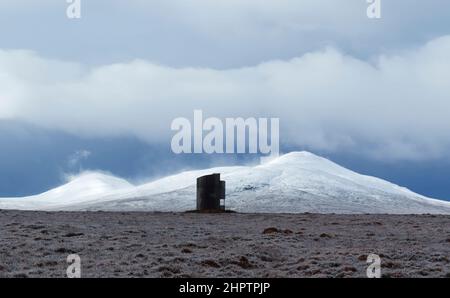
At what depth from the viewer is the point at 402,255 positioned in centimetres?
2542

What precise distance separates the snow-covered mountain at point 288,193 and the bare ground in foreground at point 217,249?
132 feet

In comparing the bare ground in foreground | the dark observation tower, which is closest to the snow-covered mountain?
the dark observation tower

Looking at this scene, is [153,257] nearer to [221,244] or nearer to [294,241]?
[221,244]

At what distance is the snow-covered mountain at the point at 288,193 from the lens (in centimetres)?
8288

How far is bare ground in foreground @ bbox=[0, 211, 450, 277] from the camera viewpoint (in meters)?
22.2

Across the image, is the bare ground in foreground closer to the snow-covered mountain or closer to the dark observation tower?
the dark observation tower

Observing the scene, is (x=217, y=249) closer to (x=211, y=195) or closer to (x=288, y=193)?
(x=211, y=195)

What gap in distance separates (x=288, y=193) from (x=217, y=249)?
203ft

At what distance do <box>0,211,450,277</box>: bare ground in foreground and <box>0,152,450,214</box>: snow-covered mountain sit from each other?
40.2 meters

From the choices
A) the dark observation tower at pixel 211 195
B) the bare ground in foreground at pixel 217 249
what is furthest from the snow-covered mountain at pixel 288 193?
the bare ground in foreground at pixel 217 249

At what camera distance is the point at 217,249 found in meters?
27.2

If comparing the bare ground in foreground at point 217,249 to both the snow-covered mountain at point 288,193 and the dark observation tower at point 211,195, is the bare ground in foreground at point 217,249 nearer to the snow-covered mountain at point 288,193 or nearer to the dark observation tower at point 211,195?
the dark observation tower at point 211,195

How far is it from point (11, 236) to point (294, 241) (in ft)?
41.9
